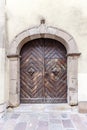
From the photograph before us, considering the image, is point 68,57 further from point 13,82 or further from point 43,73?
point 13,82

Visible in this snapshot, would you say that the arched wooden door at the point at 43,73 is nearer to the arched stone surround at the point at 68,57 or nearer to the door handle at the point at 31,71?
the door handle at the point at 31,71

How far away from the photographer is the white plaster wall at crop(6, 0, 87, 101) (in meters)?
4.25

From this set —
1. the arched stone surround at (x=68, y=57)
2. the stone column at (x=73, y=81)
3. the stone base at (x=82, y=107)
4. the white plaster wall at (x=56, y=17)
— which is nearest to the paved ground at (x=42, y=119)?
the stone base at (x=82, y=107)

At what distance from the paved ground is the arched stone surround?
342mm

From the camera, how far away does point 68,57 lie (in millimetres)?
4355

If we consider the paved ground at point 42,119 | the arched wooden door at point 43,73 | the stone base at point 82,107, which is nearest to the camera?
the paved ground at point 42,119

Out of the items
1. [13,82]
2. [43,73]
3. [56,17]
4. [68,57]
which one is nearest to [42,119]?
[13,82]

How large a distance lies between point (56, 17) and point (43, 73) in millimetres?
1452

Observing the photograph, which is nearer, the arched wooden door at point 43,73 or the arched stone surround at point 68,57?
the arched stone surround at point 68,57

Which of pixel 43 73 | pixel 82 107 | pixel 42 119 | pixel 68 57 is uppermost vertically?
pixel 68 57

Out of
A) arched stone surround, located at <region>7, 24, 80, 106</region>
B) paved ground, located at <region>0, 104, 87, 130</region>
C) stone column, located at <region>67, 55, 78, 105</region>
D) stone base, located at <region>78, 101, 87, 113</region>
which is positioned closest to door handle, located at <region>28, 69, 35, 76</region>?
arched stone surround, located at <region>7, 24, 80, 106</region>

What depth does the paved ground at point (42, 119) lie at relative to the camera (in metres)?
3.12

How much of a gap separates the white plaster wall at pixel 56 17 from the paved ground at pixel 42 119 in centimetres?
74

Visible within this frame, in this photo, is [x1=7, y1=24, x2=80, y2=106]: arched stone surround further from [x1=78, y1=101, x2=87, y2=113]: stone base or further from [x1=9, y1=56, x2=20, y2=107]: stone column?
[x1=78, y1=101, x2=87, y2=113]: stone base
